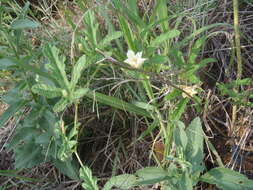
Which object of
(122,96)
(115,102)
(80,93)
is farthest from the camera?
(122,96)

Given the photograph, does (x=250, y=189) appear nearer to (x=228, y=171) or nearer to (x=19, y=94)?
(x=228, y=171)

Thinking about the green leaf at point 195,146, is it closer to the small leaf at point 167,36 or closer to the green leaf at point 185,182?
the green leaf at point 185,182

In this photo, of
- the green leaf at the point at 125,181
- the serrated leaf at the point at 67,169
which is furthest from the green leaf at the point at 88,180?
the serrated leaf at the point at 67,169

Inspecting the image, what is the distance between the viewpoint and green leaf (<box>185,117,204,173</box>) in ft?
3.40

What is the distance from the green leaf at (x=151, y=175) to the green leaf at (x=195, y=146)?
3.1 inches

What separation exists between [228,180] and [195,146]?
12 cm

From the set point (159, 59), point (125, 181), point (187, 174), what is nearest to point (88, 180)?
point (125, 181)

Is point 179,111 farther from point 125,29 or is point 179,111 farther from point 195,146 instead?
point 125,29

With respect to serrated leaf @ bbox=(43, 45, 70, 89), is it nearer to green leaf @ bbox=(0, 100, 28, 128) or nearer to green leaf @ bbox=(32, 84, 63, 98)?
green leaf @ bbox=(32, 84, 63, 98)

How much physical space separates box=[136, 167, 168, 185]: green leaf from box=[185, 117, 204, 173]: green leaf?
0.08 meters

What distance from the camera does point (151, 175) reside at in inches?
42.4

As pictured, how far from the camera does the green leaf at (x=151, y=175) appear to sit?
1048 millimetres

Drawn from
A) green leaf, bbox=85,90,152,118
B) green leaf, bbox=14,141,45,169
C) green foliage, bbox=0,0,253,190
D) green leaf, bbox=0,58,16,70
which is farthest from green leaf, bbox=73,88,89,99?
green leaf, bbox=14,141,45,169

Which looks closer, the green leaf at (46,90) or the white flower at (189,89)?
the green leaf at (46,90)
